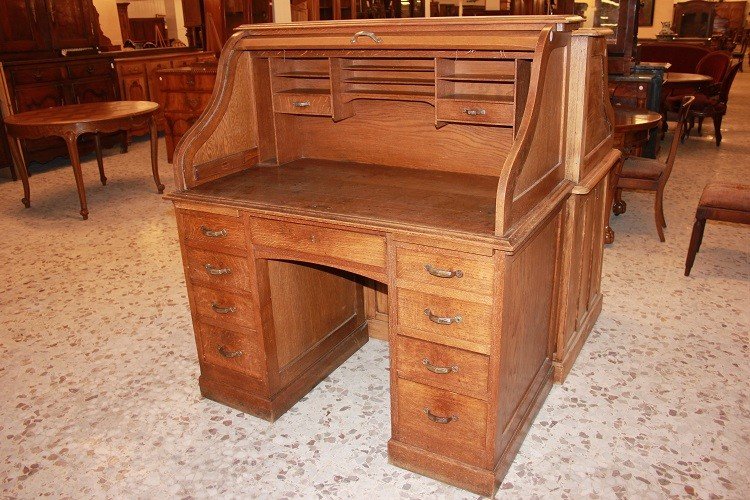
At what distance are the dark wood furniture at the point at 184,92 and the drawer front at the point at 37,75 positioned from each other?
115cm

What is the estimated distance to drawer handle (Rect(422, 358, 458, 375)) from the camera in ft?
6.11

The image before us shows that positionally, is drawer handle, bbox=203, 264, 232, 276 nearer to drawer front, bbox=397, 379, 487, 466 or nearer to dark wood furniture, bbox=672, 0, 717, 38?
drawer front, bbox=397, 379, 487, 466

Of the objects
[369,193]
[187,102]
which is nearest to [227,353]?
[369,193]

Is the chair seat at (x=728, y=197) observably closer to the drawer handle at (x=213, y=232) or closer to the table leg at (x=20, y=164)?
the drawer handle at (x=213, y=232)

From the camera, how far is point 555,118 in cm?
209

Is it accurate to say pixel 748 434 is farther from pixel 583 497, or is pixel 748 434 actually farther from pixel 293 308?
pixel 293 308

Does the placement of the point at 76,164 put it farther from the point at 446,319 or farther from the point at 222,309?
the point at 446,319

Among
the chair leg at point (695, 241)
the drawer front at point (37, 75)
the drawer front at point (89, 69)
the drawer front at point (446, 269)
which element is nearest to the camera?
the drawer front at point (446, 269)

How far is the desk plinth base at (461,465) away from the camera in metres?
1.91

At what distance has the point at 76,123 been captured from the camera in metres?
4.32

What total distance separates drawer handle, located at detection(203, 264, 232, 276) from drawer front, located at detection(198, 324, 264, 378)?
0.23 meters

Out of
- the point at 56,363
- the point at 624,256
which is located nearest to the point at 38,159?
the point at 56,363

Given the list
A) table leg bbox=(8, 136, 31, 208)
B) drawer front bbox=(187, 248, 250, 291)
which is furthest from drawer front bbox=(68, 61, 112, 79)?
drawer front bbox=(187, 248, 250, 291)

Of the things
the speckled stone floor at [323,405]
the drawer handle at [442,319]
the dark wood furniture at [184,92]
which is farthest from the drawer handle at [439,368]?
the dark wood furniture at [184,92]
